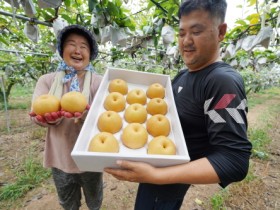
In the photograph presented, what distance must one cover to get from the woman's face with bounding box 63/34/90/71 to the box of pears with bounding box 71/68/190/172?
9.5 inches

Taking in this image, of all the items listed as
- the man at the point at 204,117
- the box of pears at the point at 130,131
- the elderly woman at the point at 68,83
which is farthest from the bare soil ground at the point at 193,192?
the box of pears at the point at 130,131

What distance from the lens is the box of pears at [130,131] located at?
84 centimetres

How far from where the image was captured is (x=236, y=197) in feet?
9.53

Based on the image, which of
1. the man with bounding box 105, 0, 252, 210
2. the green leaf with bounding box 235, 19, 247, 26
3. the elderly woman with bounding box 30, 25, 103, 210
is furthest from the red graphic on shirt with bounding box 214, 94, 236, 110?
the green leaf with bounding box 235, 19, 247, 26

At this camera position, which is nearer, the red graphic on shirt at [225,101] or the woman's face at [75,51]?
the red graphic on shirt at [225,101]

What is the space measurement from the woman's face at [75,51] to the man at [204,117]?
2.39ft

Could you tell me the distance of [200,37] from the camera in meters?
1.05

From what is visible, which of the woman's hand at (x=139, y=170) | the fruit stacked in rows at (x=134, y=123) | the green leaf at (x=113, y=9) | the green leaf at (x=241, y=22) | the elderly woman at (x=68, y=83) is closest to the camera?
the woman's hand at (x=139, y=170)

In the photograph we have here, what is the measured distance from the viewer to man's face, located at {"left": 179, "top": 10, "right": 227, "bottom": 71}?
103 centimetres

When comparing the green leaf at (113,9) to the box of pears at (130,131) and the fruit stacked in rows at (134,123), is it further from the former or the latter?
the fruit stacked in rows at (134,123)

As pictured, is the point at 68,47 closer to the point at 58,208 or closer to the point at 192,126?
the point at 192,126

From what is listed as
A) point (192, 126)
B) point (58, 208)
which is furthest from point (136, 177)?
point (58, 208)

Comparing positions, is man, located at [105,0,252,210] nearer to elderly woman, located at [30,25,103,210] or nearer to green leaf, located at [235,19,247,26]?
elderly woman, located at [30,25,103,210]

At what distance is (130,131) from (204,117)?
1.28 feet
